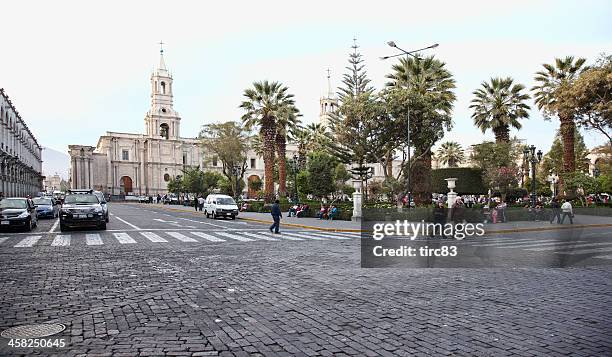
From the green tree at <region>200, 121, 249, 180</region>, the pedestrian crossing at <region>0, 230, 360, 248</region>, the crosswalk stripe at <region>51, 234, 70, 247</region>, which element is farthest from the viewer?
the green tree at <region>200, 121, 249, 180</region>

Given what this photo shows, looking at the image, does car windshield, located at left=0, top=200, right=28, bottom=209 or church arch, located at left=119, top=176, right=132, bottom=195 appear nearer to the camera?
car windshield, located at left=0, top=200, right=28, bottom=209

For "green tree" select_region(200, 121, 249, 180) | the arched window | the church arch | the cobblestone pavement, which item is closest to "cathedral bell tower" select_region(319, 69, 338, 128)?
the arched window

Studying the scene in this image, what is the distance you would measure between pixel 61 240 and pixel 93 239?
1030mm

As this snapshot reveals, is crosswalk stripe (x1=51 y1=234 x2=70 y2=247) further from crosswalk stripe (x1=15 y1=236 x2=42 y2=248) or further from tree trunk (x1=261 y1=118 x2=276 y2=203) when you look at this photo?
tree trunk (x1=261 y1=118 x2=276 y2=203)

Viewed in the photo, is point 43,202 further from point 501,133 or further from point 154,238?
point 501,133

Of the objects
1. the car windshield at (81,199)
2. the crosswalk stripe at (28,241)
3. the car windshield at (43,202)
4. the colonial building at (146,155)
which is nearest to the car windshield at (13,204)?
the car windshield at (81,199)

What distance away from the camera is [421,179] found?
36.6 metres

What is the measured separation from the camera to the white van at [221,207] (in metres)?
31.2

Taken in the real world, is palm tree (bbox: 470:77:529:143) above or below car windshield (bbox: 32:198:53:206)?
above

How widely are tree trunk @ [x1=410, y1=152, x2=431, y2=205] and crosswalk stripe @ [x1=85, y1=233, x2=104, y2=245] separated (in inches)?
976

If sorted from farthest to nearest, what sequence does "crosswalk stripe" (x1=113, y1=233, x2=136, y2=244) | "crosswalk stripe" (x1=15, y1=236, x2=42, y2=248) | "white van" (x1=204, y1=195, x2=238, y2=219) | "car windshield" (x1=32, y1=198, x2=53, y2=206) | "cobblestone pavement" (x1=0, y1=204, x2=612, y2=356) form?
1. "white van" (x1=204, y1=195, x2=238, y2=219)
2. "car windshield" (x1=32, y1=198, x2=53, y2=206)
3. "crosswalk stripe" (x1=113, y1=233, x2=136, y2=244)
4. "crosswalk stripe" (x1=15, y1=236, x2=42, y2=248)
5. "cobblestone pavement" (x1=0, y1=204, x2=612, y2=356)

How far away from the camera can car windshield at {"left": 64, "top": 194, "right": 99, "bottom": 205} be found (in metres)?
20.4

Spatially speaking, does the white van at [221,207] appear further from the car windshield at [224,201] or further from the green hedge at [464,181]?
the green hedge at [464,181]

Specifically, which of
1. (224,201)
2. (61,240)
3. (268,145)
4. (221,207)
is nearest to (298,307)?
(61,240)
